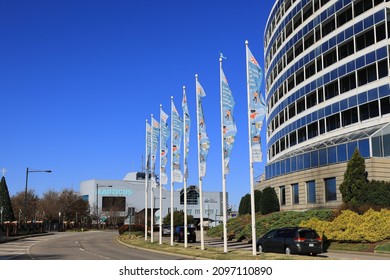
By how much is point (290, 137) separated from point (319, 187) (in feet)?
58.7

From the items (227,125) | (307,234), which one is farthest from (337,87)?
(307,234)

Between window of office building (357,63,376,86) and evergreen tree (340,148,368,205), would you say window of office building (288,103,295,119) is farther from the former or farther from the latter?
evergreen tree (340,148,368,205)

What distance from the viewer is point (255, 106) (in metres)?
24.8

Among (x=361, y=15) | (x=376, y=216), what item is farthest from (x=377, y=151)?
(x=361, y=15)

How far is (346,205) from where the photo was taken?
37562 millimetres

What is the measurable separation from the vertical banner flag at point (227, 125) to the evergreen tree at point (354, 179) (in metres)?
15.9

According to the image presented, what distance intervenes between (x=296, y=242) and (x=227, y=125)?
23.1ft

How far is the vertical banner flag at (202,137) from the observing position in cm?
3036

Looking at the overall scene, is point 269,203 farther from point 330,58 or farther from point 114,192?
point 114,192

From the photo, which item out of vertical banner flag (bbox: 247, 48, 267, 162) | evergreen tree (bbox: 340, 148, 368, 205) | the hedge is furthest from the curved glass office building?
vertical banner flag (bbox: 247, 48, 267, 162)

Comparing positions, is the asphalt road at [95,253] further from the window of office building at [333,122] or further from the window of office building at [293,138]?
the window of office building at [293,138]

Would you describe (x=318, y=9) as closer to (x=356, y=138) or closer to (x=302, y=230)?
(x=356, y=138)

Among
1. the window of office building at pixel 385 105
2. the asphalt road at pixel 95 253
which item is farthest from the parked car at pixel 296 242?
the window of office building at pixel 385 105

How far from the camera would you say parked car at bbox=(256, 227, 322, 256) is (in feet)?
85.3
